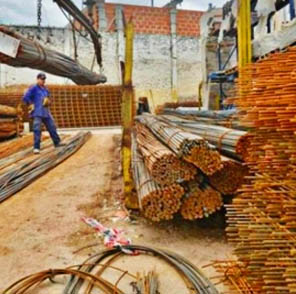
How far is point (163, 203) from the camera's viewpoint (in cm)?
329

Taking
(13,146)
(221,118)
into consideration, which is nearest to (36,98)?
(13,146)

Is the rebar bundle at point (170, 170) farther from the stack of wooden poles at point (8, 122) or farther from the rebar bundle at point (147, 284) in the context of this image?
the stack of wooden poles at point (8, 122)

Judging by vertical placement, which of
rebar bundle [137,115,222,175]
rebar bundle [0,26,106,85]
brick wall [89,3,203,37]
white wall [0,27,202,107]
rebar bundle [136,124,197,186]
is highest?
brick wall [89,3,203,37]

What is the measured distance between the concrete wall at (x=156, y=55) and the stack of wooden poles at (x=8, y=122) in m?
10.1

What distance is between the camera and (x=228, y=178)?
3398 mm

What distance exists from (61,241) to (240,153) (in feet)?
5.43

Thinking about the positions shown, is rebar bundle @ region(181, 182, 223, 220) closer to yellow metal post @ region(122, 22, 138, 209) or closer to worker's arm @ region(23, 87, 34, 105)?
yellow metal post @ region(122, 22, 138, 209)

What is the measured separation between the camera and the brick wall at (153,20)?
1980 centimetres

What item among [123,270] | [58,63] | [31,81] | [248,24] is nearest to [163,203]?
[123,270]

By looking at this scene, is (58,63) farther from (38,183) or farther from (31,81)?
(31,81)

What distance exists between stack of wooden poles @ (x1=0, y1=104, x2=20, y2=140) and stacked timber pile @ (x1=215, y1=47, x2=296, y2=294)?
23.2ft

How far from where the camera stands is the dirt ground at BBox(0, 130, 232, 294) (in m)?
2.91

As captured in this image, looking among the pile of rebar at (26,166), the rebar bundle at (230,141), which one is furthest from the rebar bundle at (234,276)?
the pile of rebar at (26,166)

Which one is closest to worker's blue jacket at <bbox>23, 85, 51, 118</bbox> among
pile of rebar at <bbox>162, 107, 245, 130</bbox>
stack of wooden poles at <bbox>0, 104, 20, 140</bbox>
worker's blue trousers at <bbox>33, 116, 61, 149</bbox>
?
worker's blue trousers at <bbox>33, 116, 61, 149</bbox>
